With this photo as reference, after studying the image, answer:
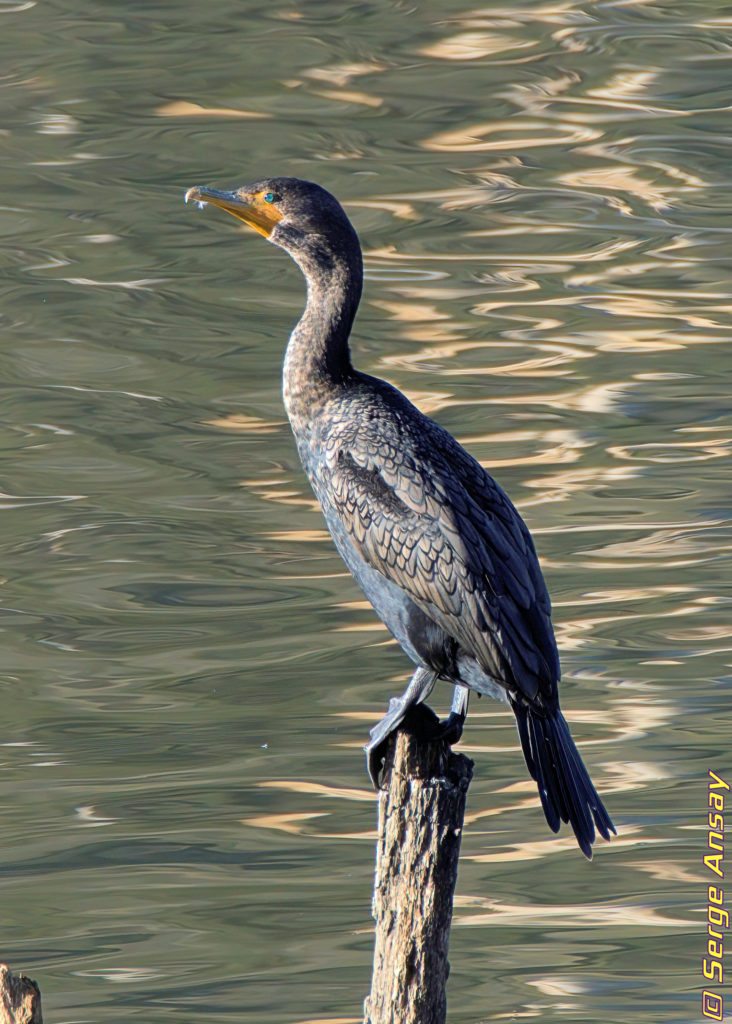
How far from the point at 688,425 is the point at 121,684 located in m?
6.21

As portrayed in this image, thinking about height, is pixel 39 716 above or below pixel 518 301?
below

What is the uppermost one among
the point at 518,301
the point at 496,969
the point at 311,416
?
the point at 311,416

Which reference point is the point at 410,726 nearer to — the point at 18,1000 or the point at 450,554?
the point at 450,554

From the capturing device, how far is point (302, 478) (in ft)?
51.7

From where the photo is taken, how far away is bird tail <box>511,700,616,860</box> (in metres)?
5.40

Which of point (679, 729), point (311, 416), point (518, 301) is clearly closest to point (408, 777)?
point (311, 416)

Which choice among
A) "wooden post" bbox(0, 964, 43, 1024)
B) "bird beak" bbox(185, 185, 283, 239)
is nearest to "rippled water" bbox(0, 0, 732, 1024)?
"bird beak" bbox(185, 185, 283, 239)

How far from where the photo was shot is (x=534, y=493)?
15430 mm

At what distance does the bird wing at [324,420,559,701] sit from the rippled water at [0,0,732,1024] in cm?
414

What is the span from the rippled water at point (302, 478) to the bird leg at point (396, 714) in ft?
12.4

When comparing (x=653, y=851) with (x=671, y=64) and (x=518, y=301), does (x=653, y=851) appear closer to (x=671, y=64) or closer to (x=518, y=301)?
(x=518, y=301)

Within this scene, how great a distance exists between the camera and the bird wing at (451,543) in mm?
5578

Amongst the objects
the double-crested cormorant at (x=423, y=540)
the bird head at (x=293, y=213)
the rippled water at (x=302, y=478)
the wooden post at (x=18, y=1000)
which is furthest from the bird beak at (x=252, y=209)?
the rippled water at (x=302, y=478)

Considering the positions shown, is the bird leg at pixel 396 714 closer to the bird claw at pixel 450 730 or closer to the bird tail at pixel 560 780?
the bird claw at pixel 450 730
